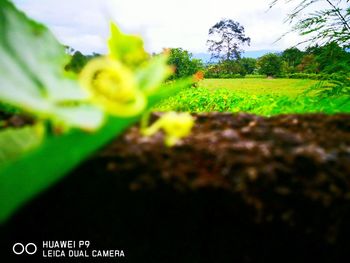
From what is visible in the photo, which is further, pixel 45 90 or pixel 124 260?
pixel 124 260

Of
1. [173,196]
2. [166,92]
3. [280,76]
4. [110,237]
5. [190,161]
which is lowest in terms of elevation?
[110,237]

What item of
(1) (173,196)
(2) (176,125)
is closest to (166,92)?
(2) (176,125)

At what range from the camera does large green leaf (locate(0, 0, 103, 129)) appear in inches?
48.1

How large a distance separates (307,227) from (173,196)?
0.49m

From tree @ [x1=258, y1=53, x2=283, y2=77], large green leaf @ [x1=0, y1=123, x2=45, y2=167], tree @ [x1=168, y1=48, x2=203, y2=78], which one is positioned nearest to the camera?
large green leaf @ [x1=0, y1=123, x2=45, y2=167]

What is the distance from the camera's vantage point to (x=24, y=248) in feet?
5.09

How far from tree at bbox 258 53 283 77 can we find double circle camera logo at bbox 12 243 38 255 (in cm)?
5423

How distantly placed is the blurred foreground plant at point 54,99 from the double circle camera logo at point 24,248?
1.23 feet

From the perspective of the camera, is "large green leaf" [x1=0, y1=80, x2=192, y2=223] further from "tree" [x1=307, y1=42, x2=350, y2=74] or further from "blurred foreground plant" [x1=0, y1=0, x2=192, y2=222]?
"tree" [x1=307, y1=42, x2=350, y2=74]

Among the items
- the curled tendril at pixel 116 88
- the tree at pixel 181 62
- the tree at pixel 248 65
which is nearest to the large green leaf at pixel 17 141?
the curled tendril at pixel 116 88

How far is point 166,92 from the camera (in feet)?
5.13

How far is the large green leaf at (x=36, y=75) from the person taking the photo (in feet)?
4.00

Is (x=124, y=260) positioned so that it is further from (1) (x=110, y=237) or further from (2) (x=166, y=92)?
(2) (x=166, y=92)

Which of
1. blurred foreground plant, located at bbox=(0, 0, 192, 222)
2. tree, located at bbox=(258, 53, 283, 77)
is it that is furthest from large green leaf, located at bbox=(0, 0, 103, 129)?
tree, located at bbox=(258, 53, 283, 77)
